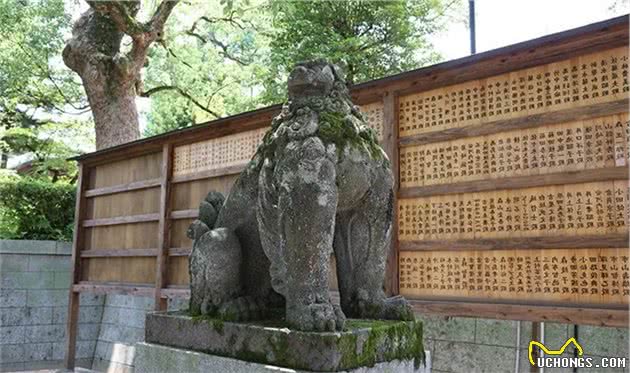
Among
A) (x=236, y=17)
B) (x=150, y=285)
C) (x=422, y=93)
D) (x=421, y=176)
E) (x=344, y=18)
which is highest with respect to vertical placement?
(x=236, y=17)

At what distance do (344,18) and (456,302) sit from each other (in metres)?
8.95

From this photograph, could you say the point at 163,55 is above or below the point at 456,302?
above

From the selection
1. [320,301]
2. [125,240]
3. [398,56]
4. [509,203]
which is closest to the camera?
[320,301]

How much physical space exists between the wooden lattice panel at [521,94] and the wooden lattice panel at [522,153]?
178mm

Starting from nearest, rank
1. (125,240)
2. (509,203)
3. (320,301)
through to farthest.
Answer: (320,301) < (509,203) < (125,240)

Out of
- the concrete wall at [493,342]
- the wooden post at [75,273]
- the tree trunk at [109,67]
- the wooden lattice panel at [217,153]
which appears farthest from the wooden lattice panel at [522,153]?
the tree trunk at [109,67]

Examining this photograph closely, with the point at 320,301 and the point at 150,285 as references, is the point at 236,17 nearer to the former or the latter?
the point at 150,285

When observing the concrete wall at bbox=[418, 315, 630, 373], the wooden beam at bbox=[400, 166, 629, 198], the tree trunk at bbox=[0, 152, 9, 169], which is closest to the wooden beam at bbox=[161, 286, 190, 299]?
the concrete wall at bbox=[418, 315, 630, 373]

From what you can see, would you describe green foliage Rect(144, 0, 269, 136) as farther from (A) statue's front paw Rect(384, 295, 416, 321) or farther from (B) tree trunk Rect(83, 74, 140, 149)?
(A) statue's front paw Rect(384, 295, 416, 321)

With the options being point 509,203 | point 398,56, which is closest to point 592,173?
point 509,203

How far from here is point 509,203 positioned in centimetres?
435

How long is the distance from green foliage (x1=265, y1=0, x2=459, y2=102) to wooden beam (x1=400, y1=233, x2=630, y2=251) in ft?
23.0

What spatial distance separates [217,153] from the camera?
6977 millimetres

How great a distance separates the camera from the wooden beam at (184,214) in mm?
6948
